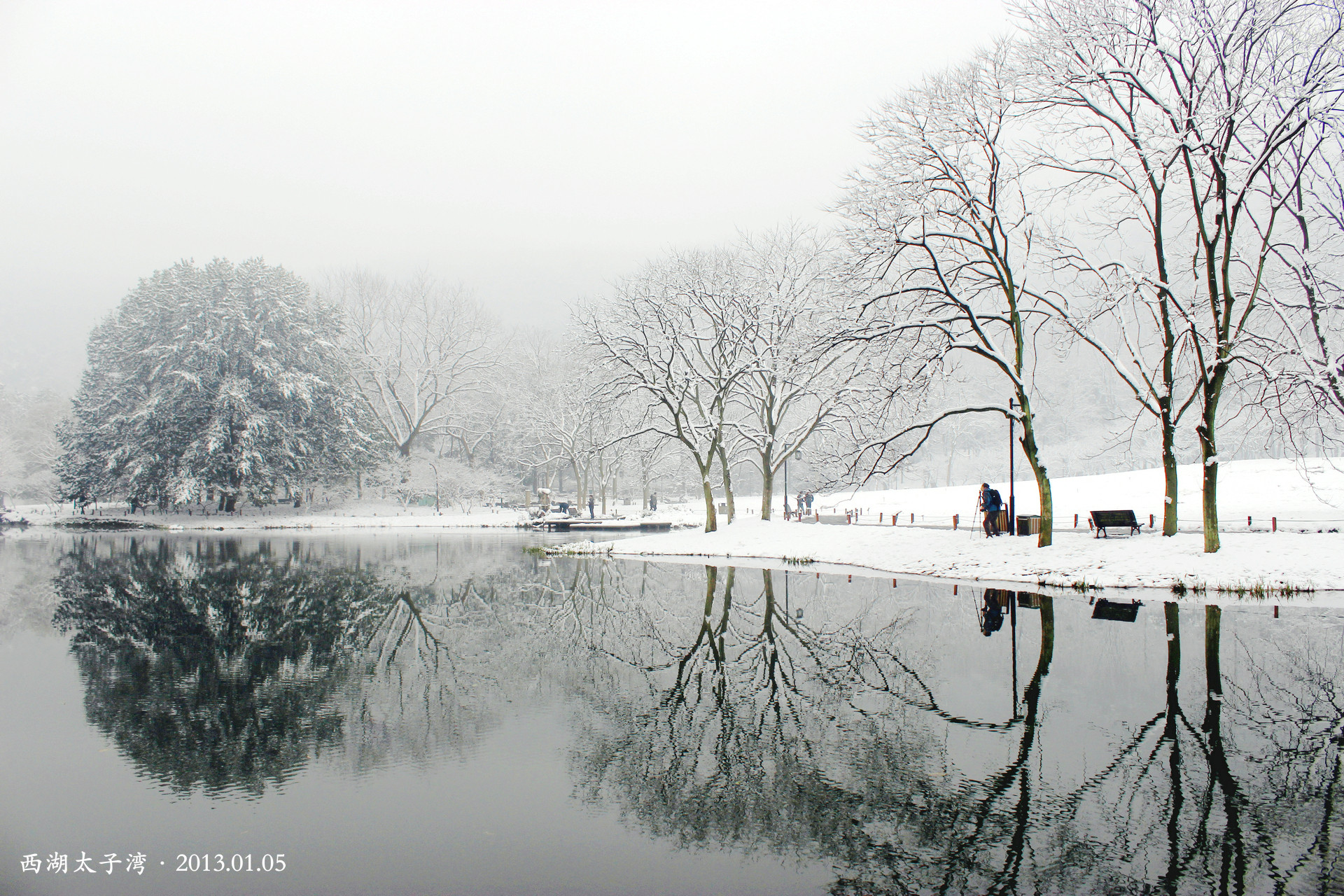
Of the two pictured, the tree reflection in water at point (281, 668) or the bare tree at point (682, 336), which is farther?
the bare tree at point (682, 336)

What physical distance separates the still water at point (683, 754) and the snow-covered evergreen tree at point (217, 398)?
144ft

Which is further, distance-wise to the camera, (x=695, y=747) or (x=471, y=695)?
(x=471, y=695)

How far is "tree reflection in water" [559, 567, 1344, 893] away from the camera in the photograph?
17.0 feet

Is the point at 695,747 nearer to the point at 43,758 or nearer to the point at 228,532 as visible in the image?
the point at 43,758

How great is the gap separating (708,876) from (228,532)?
Answer: 5175cm

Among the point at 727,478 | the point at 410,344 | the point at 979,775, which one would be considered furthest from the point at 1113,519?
the point at 410,344

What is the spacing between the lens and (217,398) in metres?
54.5

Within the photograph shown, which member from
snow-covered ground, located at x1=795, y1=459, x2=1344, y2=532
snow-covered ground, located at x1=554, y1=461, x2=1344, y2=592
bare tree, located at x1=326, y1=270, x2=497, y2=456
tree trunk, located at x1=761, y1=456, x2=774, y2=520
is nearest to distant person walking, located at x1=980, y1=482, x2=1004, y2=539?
snow-covered ground, located at x1=554, y1=461, x2=1344, y2=592

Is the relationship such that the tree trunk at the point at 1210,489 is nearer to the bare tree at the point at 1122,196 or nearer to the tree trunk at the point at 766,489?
the bare tree at the point at 1122,196

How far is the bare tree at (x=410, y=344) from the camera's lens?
225 ft

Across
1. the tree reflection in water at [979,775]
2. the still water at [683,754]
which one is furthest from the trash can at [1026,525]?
the tree reflection in water at [979,775]

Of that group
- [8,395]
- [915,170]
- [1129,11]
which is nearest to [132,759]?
[915,170]

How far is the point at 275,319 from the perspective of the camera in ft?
195

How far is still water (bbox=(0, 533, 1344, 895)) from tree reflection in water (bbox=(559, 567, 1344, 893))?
0.03 m
